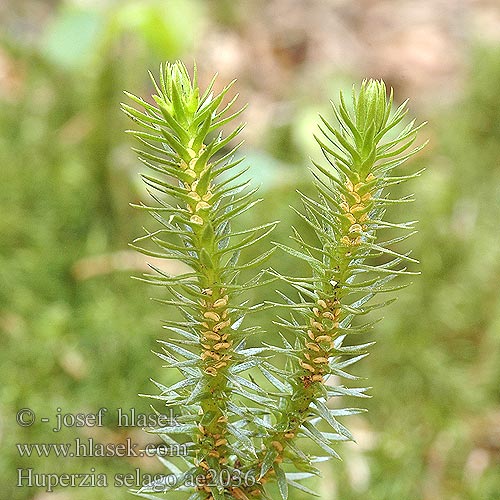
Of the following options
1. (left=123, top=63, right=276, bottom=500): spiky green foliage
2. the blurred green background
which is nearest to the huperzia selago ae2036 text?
(left=123, top=63, right=276, bottom=500): spiky green foliage

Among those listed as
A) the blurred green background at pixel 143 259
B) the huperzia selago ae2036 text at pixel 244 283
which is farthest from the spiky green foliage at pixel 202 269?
the blurred green background at pixel 143 259

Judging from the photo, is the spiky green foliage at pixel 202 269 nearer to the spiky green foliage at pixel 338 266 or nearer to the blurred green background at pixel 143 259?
the spiky green foliage at pixel 338 266

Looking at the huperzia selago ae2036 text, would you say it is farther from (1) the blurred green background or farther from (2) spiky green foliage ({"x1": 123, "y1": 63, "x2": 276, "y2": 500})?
(1) the blurred green background

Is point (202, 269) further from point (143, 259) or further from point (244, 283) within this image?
point (143, 259)

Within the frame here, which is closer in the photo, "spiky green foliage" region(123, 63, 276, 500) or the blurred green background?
"spiky green foliage" region(123, 63, 276, 500)

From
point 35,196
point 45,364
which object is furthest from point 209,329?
point 35,196

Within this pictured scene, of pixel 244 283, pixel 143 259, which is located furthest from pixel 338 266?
pixel 143 259
